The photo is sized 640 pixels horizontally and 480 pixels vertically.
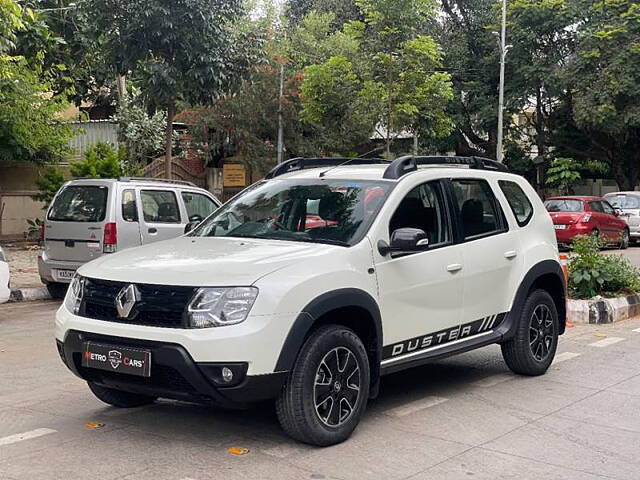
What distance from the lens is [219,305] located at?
508cm

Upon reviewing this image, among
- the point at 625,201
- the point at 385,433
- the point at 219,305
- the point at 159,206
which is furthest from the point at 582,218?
the point at 219,305

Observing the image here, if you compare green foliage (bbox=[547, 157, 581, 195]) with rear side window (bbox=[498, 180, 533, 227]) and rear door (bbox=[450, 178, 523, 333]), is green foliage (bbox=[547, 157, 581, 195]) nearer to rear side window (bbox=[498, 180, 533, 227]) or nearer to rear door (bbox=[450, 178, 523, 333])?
rear side window (bbox=[498, 180, 533, 227])

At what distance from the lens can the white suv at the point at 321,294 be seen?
5.09m

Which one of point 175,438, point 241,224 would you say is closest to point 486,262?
point 241,224

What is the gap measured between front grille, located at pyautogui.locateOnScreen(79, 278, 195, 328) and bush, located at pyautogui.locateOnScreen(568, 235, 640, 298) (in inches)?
291

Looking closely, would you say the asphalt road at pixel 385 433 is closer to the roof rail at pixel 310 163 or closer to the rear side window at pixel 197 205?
the roof rail at pixel 310 163

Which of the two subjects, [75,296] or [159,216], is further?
[159,216]

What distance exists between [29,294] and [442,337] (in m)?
8.48

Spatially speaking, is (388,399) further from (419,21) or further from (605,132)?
(605,132)

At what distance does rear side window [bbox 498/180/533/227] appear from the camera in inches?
298

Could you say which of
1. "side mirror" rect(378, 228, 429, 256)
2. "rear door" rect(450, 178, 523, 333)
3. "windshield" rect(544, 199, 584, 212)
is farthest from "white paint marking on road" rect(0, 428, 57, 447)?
"windshield" rect(544, 199, 584, 212)

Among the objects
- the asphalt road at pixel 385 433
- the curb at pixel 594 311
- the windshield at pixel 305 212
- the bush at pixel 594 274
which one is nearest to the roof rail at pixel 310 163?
the windshield at pixel 305 212

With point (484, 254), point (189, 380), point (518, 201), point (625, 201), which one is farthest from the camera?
point (625, 201)

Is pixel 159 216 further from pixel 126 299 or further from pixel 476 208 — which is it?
pixel 126 299
